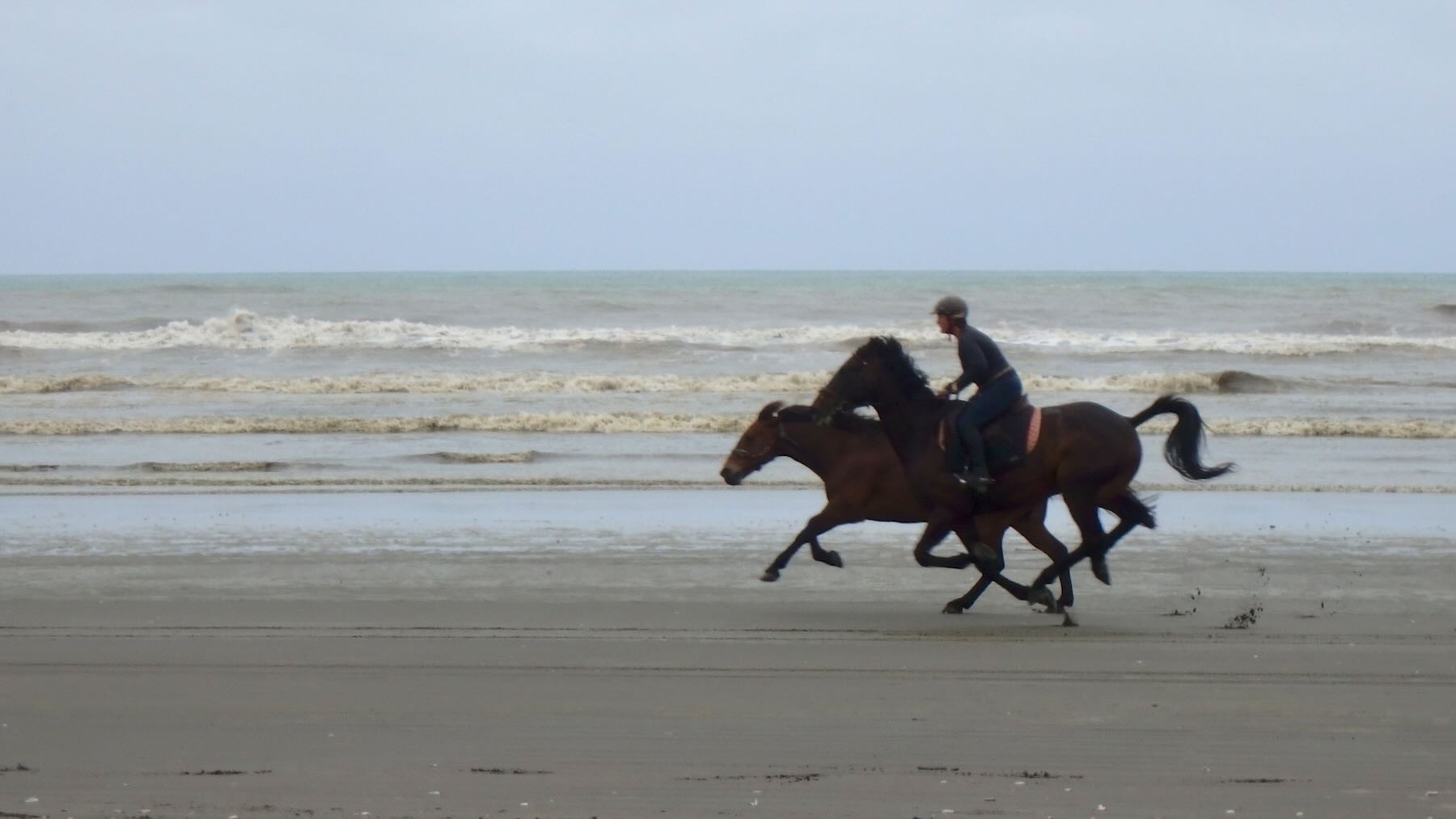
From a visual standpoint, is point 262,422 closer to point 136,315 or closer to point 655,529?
point 655,529

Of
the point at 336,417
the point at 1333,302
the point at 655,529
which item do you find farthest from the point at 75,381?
the point at 1333,302

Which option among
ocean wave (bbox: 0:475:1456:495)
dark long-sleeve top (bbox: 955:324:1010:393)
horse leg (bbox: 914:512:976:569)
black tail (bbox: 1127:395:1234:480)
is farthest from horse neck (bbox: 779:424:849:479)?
ocean wave (bbox: 0:475:1456:495)

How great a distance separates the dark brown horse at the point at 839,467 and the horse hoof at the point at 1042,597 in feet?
1.52

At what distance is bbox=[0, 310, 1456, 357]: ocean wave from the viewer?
4169 cm

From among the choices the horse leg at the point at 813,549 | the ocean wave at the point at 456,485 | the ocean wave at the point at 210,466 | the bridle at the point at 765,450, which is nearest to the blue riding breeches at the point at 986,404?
the horse leg at the point at 813,549

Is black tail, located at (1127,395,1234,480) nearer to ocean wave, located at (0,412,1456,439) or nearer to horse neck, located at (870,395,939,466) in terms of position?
horse neck, located at (870,395,939,466)

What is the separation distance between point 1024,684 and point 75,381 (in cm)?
2672

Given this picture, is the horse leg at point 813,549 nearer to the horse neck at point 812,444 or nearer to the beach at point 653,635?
the beach at point 653,635

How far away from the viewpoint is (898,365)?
9469mm

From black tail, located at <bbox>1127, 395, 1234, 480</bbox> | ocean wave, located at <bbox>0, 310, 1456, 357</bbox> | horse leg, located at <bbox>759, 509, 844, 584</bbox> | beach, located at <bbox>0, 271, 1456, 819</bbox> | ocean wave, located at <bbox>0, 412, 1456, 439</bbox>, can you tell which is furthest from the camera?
ocean wave, located at <bbox>0, 310, 1456, 357</bbox>

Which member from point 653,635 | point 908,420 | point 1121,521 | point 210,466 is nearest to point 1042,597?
point 1121,521

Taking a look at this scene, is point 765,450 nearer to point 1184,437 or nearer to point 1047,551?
point 1047,551

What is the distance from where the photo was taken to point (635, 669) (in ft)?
24.6

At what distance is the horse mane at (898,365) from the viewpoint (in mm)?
9469
